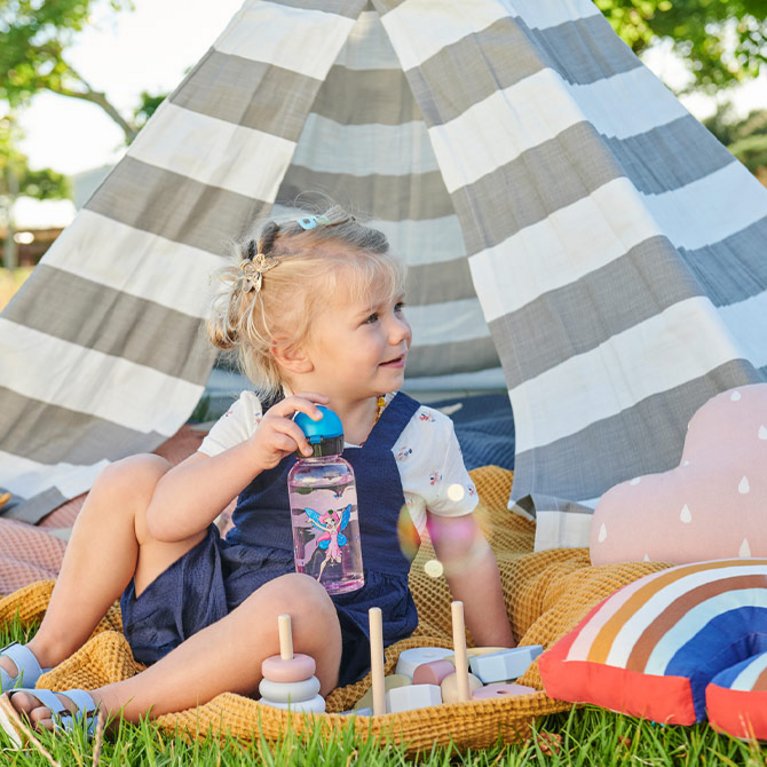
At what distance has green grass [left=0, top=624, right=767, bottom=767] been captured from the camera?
135 centimetres

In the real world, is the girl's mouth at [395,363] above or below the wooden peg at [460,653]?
above

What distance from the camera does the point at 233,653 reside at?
1.55 meters

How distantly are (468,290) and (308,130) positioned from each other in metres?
0.91

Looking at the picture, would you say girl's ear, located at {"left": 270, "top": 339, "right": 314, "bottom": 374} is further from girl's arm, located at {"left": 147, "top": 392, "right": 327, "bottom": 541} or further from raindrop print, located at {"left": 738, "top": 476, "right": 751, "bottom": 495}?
raindrop print, located at {"left": 738, "top": 476, "right": 751, "bottom": 495}

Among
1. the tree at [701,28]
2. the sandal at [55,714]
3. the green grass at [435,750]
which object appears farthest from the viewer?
the tree at [701,28]

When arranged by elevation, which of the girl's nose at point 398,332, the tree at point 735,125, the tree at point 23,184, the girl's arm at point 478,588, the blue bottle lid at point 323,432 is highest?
the girl's nose at point 398,332

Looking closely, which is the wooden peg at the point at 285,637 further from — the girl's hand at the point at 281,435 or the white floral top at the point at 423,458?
the white floral top at the point at 423,458

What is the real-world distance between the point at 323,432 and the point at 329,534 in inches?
8.9

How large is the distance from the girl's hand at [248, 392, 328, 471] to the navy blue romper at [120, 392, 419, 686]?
0.17 meters

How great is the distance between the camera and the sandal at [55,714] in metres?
1.45

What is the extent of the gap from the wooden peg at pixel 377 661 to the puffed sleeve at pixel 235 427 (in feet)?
1.66

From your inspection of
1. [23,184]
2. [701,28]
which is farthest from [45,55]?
[23,184]

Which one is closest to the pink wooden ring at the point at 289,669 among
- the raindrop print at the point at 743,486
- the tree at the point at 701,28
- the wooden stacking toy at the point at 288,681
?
the wooden stacking toy at the point at 288,681

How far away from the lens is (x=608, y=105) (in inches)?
115
